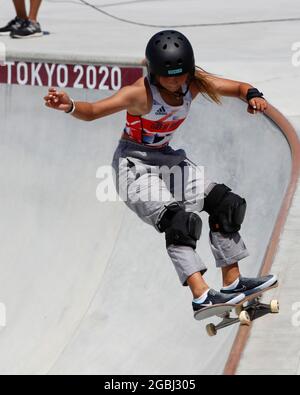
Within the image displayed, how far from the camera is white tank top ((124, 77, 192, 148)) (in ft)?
20.6

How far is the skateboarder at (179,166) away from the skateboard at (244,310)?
0.05 meters

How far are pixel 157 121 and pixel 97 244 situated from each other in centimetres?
352

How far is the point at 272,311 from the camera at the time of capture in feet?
21.0

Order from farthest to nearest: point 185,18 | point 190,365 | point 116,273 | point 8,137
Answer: point 185,18, point 8,137, point 116,273, point 190,365

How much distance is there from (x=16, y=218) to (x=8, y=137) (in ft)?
4.02

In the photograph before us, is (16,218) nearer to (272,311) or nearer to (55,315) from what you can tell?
(55,315)

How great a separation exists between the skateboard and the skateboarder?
0.16ft

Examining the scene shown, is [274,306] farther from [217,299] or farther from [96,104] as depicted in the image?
[96,104]

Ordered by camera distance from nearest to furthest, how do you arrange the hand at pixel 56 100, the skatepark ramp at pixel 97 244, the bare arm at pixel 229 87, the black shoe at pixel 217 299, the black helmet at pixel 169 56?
the hand at pixel 56 100 → the black helmet at pixel 169 56 → the black shoe at pixel 217 299 → the bare arm at pixel 229 87 → the skatepark ramp at pixel 97 244

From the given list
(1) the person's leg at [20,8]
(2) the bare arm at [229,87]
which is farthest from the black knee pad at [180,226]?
(1) the person's leg at [20,8]

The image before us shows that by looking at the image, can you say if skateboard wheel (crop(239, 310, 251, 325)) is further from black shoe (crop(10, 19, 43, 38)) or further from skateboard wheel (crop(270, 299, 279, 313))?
black shoe (crop(10, 19, 43, 38))

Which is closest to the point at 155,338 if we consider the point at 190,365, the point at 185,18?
the point at 190,365

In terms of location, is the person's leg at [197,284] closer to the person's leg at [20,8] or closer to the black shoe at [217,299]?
the black shoe at [217,299]

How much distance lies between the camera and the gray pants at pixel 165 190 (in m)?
6.38
